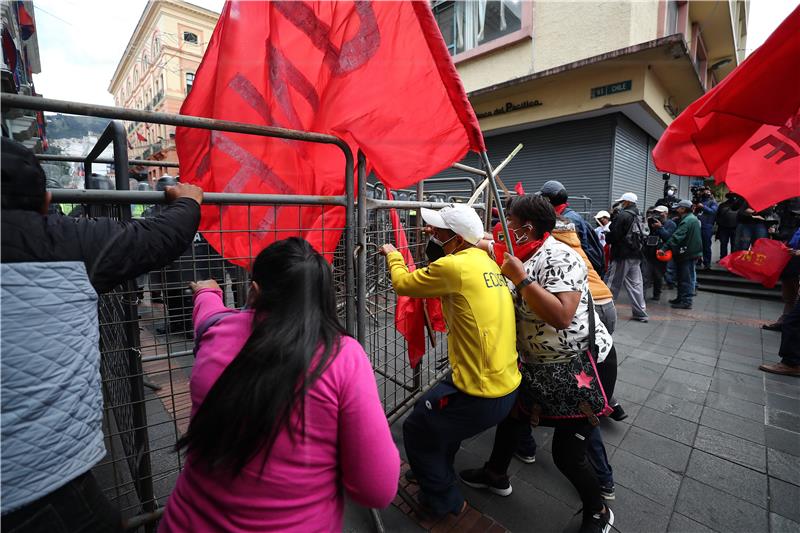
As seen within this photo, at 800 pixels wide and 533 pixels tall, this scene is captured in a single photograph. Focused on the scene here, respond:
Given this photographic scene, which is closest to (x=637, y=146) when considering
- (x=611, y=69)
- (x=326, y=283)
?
(x=611, y=69)

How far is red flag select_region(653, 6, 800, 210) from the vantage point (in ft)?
7.24

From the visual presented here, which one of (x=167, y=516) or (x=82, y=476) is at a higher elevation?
(x=82, y=476)

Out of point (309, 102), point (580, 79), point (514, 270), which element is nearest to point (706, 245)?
point (580, 79)

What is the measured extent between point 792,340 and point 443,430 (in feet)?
16.7

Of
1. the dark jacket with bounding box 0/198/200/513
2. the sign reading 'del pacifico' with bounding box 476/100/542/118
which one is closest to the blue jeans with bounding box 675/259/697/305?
the sign reading 'del pacifico' with bounding box 476/100/542/118

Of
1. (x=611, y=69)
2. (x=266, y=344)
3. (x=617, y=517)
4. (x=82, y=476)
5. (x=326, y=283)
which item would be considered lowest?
(x=617, y=517)

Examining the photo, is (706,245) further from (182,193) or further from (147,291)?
(147,291)

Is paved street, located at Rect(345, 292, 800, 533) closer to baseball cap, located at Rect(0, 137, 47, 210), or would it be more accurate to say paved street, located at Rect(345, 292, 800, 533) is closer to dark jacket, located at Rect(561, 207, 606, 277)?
dark jacket, located at Rect(561, 207, 606, 277)

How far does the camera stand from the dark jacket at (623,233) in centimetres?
691

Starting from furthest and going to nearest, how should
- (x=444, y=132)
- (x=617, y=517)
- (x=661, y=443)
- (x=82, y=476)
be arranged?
(x=661, y=443)
(x=617, y=517)
(x=444, y=132)
(x=82, y=476)

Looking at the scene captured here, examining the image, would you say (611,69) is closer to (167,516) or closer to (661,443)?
(661,443)

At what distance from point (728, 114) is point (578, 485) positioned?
2.62 m

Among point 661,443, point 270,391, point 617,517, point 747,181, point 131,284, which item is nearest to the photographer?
point 270,391

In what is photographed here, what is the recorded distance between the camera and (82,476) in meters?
1.22
